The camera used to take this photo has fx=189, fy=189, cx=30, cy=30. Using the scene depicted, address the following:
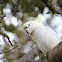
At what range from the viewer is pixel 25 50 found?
4.78 metres

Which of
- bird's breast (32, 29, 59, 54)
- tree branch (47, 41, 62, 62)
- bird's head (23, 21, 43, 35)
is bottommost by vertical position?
tree branch (47, 41, 62, 62)

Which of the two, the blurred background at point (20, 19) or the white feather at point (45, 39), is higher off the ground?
the blurred background at point (20, 19)

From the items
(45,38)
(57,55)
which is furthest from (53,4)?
(57,55)

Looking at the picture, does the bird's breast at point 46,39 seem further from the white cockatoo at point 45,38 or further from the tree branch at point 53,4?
the tree branch at point 53,4

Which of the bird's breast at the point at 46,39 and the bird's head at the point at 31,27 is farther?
the bird's head at the point at 31,27

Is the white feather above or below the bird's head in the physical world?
below

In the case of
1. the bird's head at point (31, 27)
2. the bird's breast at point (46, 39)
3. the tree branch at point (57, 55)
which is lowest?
the tree branch at point (57, 55)

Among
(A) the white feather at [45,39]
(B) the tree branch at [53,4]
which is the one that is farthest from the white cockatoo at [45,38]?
(B) the tree branch at [53,4]

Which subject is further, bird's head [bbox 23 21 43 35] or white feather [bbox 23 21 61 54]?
bird's head [bbox 23 21 43 35]

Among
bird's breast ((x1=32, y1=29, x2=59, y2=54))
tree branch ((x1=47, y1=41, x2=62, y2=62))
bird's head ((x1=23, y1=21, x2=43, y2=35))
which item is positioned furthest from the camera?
bird's head ((x1=23, y1=21, x2=43, y2=35))

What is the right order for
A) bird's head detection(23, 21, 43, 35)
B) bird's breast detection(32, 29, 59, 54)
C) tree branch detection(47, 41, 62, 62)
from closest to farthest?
tree branch detection(47, 41, 62, 62)
bird's breast detection(32, 29, 59, 54)
bird's head detection(23, 21, 43, 35)

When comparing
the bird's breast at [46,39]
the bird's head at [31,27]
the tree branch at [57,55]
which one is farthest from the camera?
the bird's head at [31,27]

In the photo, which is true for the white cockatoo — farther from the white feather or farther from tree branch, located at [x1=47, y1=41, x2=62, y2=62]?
tree branch, located at [x1=47, y1=41, x2=62, y2=62]

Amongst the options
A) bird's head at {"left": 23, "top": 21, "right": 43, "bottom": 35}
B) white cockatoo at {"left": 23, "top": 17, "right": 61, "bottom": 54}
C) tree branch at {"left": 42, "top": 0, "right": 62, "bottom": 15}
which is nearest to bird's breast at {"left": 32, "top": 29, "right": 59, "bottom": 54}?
white cockatoo at {"left": 23, "top": 17, "right": 61, "bottom": 54}
